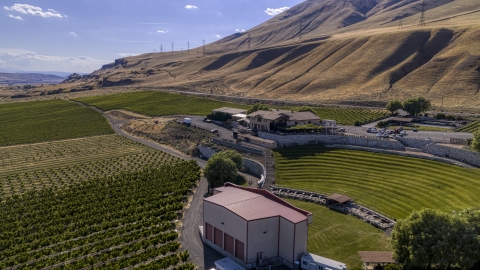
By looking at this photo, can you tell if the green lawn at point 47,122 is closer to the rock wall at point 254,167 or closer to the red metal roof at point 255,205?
the rock wall at point 254,167

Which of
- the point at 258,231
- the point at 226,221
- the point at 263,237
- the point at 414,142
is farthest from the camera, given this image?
the point at 414,142

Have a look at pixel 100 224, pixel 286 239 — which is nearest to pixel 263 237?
pixel 286 239

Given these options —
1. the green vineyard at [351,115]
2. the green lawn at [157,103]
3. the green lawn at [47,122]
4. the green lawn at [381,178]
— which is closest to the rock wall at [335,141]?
the green lawn at [381,178]

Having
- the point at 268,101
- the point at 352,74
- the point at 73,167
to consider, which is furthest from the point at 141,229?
the point at 352,74

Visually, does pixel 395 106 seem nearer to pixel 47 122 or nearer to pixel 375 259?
pixel 375 259

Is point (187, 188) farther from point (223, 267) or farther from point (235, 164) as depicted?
point (223, 267)
